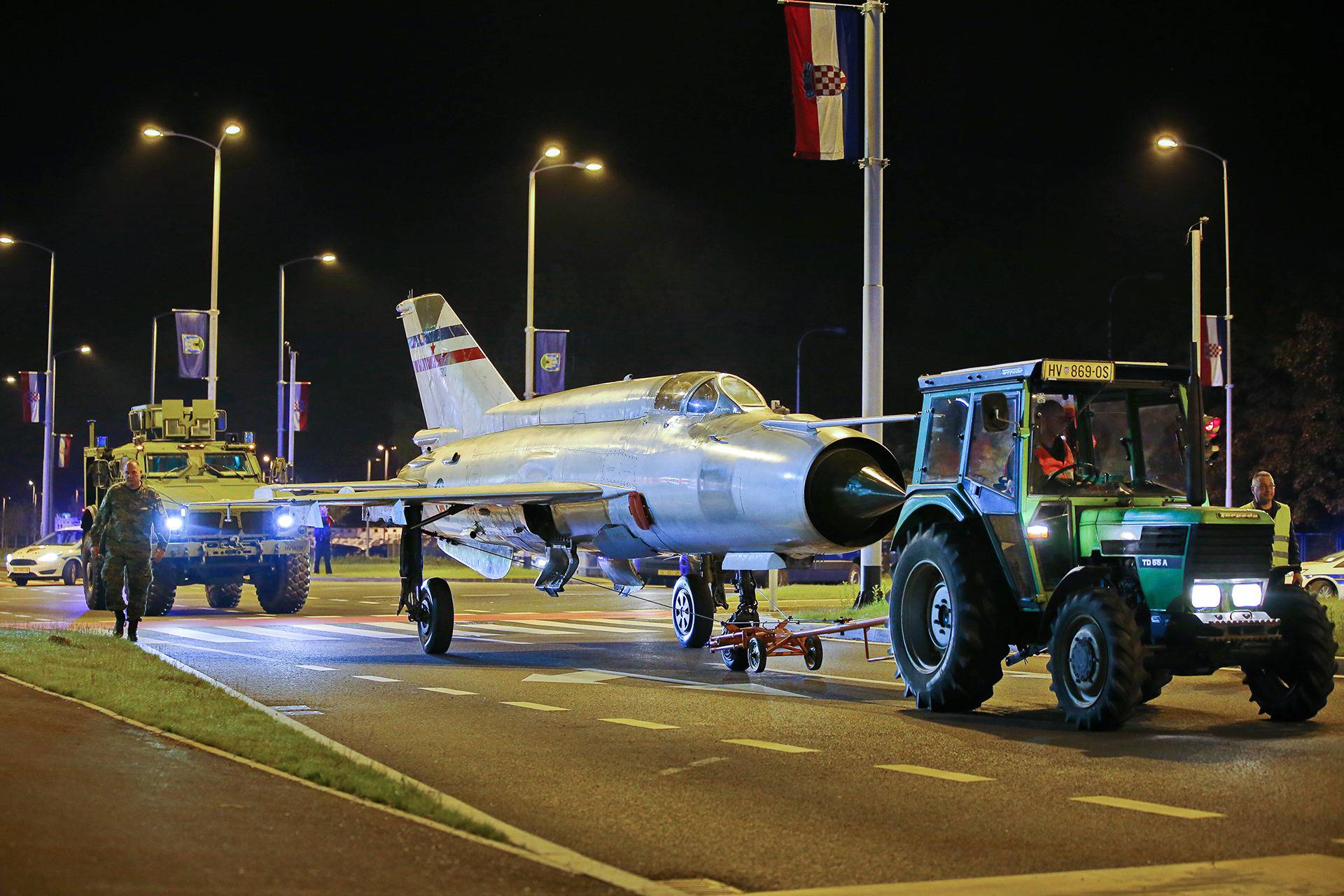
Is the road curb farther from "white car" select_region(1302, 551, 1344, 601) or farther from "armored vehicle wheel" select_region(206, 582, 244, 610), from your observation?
→ "white car" select_region(1302, 551, 1344, 601)

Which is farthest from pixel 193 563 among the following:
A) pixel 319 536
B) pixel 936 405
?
pixel 319 536

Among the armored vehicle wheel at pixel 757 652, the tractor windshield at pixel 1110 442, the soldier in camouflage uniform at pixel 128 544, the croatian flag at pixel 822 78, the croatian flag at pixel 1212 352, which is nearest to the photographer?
the tractor windshield at pixel 1110 442

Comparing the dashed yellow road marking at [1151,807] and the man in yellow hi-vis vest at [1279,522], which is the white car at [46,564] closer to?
the man in yellow hi-vis vest at [1279,522]

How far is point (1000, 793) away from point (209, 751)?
4.57 meters

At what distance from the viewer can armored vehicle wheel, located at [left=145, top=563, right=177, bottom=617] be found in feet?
87.1

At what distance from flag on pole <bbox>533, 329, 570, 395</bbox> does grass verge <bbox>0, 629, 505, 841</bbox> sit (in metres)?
17.6

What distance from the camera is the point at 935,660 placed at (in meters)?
13.2

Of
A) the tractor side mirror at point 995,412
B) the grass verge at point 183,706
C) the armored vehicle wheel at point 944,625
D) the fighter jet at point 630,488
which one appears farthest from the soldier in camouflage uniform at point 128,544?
the tractor side mirror at point 995,412

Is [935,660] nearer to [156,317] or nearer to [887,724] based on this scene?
[887,724]

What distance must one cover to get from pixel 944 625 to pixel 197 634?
12.5 m

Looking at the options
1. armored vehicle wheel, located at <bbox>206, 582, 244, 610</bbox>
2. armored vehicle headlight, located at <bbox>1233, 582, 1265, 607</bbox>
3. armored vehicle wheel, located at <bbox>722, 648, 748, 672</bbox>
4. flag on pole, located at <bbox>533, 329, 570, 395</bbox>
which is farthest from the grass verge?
flag on pole, located at <bbox>533, 329, 570, 395</bbox>

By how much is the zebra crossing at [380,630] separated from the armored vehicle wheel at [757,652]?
16.9ft

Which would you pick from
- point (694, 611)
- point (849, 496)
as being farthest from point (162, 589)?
point (849, 496)

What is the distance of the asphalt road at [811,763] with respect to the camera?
24.4 ft
